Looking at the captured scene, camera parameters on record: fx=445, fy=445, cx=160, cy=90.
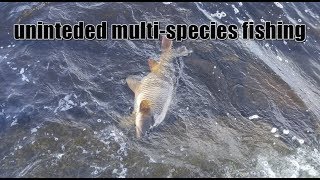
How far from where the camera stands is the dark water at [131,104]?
691 cm

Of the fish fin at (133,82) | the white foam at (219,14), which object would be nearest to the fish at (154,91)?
the fish fin at (133,82)

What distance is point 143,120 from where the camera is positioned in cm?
743

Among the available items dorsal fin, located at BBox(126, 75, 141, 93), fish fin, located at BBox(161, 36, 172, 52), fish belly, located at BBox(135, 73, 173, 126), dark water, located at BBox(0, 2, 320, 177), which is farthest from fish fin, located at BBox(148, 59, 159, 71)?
fish fin, located at BBox(161, 36, 172, 52)

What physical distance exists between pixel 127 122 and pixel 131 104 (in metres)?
0.48

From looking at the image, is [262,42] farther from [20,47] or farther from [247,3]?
[20,47]

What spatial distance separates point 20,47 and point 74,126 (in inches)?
108

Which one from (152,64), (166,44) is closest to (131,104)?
(152,64)

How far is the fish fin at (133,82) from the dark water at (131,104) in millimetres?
110

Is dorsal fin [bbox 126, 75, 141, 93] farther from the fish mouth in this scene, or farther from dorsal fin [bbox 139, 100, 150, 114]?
the fish mouth

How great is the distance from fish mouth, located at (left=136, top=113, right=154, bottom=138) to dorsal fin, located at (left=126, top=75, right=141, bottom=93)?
0.75m

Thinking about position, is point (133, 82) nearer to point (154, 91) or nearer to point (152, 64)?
point (154, 91)

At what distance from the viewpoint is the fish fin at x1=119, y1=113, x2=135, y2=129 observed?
7.49 metres

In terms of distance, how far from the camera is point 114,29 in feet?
32.2

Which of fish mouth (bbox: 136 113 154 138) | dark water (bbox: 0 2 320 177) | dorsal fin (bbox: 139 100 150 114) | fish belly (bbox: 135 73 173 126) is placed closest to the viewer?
dark water (bbox: 0 2 320 177)
